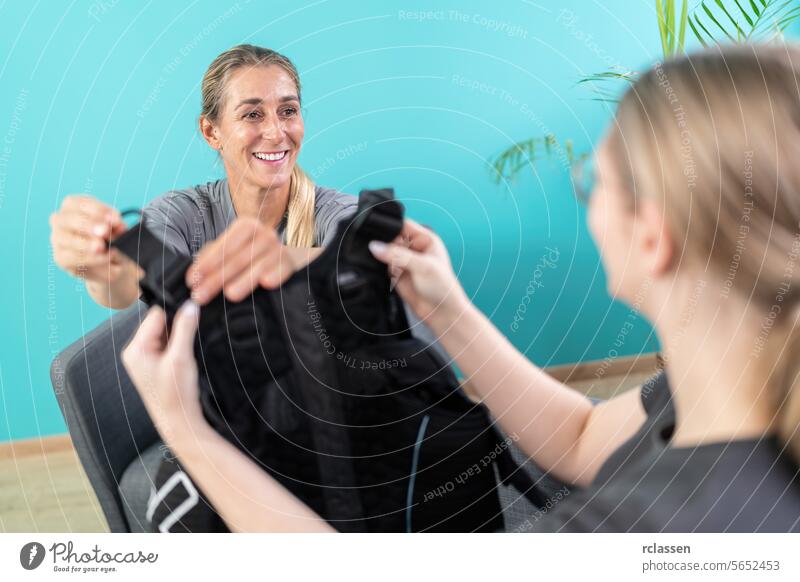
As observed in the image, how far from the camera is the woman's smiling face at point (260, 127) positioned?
52 cm

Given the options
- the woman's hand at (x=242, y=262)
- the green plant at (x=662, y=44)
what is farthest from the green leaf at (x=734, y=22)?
the woman's hand at (x=242, y=262)

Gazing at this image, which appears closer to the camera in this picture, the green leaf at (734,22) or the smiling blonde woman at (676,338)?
the smiling blonde woman at (676,338)

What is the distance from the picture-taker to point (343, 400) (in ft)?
1.83

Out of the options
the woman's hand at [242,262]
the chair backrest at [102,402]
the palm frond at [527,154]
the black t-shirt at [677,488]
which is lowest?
the black t-shirt at [677,488]

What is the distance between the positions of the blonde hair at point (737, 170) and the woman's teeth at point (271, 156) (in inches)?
10.0

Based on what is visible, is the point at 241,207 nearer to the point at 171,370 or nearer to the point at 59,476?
the point at 171,370

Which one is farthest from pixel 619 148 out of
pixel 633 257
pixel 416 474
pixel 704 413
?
pixel 416 474

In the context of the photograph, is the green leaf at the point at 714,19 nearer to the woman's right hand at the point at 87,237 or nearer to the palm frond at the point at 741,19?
the palm frond at the point at 741,19

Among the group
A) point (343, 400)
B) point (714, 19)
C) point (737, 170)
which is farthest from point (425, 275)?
point (714, 19)

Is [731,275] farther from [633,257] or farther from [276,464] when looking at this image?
[276,464]

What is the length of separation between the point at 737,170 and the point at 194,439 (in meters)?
0.43

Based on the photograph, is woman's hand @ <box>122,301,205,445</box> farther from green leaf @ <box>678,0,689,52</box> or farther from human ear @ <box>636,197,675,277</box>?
green leaf @ <box>678,0,689,52</box>

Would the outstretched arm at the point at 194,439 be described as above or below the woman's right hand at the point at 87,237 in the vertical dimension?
below

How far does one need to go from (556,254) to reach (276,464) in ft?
0.96
